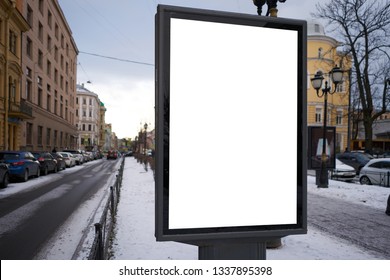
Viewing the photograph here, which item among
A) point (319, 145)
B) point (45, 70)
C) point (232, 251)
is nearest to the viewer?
point (232, 251)

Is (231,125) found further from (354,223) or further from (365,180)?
(365,180)

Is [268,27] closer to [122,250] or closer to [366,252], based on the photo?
[122,250]

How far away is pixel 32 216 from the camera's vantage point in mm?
7859

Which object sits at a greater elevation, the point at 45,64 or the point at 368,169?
the point at 45,64

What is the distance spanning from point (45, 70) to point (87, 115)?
3636 cm

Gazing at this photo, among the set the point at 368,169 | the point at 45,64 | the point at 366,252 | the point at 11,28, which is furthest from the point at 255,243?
the point at 45,64

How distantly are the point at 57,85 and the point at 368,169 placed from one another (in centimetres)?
3488

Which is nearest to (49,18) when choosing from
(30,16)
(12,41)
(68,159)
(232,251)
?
(30,16)

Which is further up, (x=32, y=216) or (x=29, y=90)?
(x=29, y=90)

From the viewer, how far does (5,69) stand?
2406cm

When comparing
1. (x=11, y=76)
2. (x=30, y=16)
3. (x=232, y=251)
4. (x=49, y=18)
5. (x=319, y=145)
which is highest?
(x=49, y=18)

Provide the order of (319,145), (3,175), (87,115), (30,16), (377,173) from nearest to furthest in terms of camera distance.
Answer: (3,175)
(319,145)
(377,173)
(30,16)
(87,115)

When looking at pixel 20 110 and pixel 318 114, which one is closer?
pixel 20 110

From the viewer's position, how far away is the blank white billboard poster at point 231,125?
1754mm
